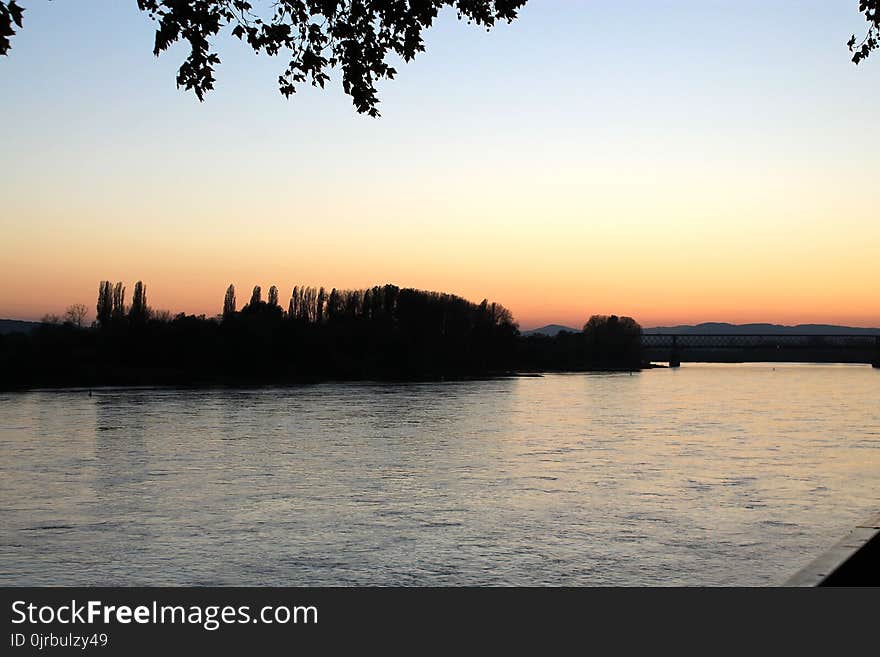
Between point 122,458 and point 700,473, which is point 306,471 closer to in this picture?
point 122,458

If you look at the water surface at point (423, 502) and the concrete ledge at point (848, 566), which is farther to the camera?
the water surface at point (423, 502)

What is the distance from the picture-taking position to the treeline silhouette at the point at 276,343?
8819 cm

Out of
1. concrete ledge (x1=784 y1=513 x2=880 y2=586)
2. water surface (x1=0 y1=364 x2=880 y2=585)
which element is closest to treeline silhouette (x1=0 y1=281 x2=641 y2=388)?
water surface (x1=0 y1=364 x2=880 y2=585)

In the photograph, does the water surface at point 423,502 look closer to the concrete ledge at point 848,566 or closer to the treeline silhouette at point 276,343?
the concrete ledge at point 848,566

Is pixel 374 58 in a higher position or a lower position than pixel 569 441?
higher

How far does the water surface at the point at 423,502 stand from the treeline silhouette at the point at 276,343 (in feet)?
182

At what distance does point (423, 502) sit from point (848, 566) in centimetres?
1043

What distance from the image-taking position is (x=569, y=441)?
1205 inches

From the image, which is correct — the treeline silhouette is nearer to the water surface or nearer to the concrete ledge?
the water surface

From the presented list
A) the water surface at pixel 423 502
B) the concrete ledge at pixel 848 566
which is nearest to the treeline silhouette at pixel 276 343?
the water surface at pixel 423 502

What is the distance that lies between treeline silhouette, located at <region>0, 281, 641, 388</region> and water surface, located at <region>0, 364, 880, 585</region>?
55337mm

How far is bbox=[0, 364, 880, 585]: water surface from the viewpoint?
11.7 meters
